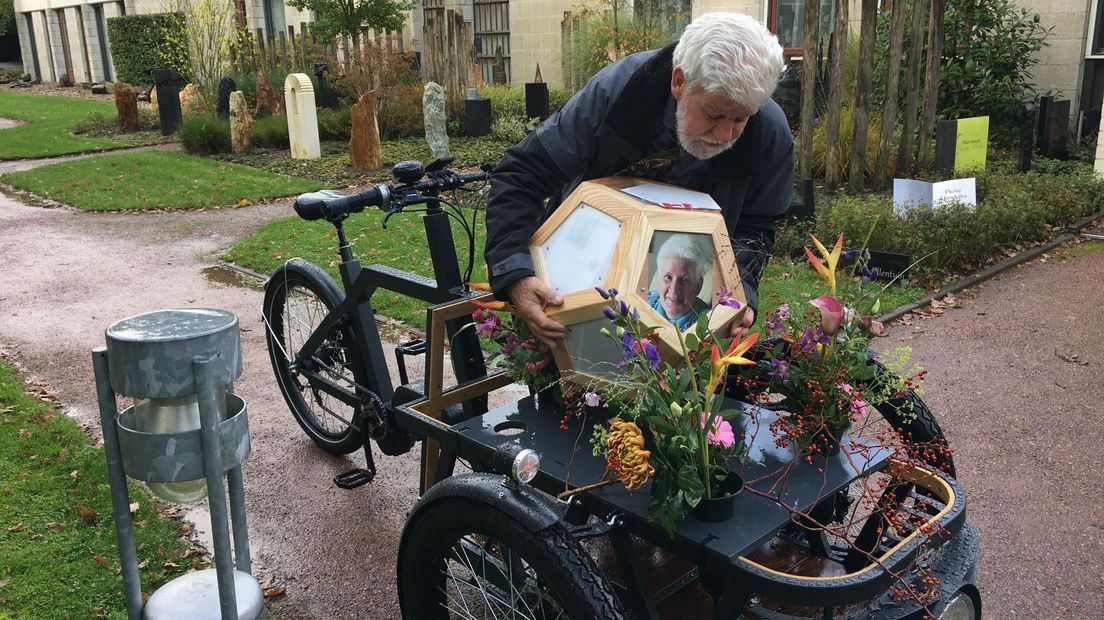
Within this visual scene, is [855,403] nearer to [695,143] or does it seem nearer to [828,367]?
[828,367]

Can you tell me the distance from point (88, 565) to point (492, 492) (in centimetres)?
199

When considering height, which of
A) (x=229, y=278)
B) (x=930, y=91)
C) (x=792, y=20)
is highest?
(x=792, y=20)

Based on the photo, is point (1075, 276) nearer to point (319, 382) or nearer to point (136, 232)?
point (319, 382)

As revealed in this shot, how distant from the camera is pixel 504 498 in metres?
1.97

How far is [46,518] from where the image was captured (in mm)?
3514

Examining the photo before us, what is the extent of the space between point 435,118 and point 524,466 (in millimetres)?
11659

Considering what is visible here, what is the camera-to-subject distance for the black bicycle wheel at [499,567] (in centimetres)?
186

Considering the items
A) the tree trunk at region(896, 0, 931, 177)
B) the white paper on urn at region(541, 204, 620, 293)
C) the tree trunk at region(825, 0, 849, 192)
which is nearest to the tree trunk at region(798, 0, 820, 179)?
the tree trunk at region(825, 0, 849, 192)

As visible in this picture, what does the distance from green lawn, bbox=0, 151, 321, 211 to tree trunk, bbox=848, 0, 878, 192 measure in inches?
253

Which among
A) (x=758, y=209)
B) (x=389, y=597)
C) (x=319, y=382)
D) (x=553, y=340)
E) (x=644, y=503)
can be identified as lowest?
(x=389, y=597)

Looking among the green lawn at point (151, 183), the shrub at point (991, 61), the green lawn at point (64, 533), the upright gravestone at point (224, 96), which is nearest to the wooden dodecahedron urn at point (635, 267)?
the green lawn at point (64, 533)

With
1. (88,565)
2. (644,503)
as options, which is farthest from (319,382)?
(644,503)

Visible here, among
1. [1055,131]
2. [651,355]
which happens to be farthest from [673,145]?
[1055,131]

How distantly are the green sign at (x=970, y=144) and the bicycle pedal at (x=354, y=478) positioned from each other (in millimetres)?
6935
